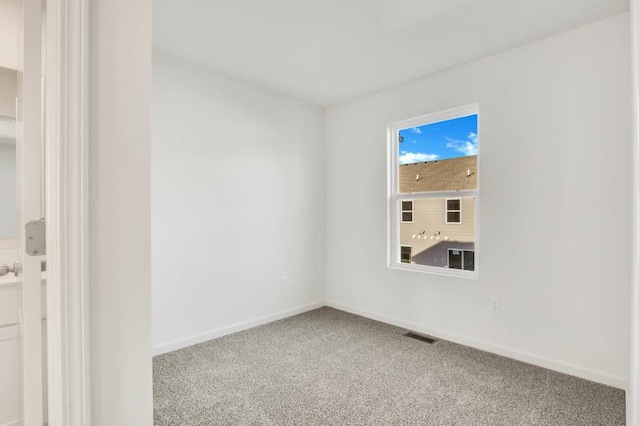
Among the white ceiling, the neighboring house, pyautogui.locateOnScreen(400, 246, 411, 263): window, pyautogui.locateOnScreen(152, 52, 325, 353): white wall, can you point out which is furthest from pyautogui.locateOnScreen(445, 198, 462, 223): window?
pyautogui.locateOnScreen(152, 52, 325, 353): white wall

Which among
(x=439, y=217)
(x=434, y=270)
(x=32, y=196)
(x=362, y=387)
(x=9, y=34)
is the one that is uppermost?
(x=9, y=34)

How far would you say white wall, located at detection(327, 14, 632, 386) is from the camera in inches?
89.8

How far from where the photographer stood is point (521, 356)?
267 centimetres

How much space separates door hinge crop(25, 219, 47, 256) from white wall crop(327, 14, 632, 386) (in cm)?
286

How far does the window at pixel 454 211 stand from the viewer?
10.4ft

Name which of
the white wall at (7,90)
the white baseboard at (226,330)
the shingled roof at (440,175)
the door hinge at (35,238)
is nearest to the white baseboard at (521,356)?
the white baseboard at (226,330)

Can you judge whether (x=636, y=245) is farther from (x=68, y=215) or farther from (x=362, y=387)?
(x=362, y=387)

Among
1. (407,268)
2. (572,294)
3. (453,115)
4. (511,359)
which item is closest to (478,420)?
(511,359)

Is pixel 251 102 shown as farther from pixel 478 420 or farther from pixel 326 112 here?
pixel 478 420

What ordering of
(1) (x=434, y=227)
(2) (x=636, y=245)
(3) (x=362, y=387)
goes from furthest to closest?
(1) (x=434, y=227) → (3) (x=362, y=387) → (2) (x=636, y=245)

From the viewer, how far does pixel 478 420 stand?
1916 mm

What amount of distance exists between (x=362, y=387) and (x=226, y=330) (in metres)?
1.56

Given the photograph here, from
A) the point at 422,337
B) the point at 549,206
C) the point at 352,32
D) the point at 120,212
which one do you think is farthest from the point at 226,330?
the point at 549,206

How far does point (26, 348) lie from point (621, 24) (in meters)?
3.62
